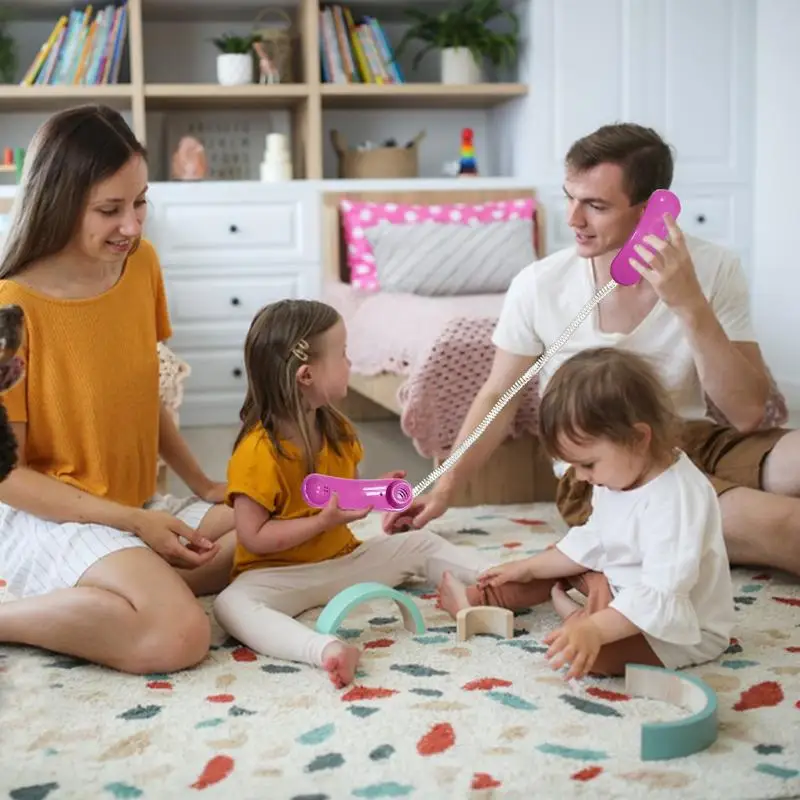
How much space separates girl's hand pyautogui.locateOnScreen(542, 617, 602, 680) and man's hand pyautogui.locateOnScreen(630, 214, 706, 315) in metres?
0.53

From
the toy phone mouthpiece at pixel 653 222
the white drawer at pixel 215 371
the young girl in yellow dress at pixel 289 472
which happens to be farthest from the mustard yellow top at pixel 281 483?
the white drawer at pixel 215 371

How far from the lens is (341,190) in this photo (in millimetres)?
3768

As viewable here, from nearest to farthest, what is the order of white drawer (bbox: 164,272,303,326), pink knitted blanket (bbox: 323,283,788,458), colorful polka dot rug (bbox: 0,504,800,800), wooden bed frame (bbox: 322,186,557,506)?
colorful polka dot rug (bbox: 0,504,800,800) → pink knitted blanket (bbox: 323,283,788,458) → wooden bed frame (bbox: 322,186,557,506) → white drawer (bbox: 164,272,303,326)

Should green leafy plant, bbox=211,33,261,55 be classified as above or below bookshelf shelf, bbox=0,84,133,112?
above

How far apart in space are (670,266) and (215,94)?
2332 millimetres

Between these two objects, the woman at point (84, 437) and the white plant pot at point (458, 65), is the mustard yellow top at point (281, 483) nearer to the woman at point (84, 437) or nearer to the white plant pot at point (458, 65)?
the woman at point (84, 437)

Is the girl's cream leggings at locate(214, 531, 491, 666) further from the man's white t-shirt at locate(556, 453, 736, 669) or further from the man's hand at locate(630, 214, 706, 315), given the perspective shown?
the man's hand at locate(630, 214, 706, 315)

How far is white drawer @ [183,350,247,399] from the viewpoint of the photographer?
3.74 metres

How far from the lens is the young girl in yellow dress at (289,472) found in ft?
5.54

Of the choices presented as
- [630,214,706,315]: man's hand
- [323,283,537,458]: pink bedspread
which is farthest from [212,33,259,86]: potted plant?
[630,214,706,315]: man's hand

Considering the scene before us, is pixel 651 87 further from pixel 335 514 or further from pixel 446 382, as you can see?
pixel 335 514

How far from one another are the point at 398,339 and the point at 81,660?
1391 mm

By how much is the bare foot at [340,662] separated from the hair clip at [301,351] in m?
0.42

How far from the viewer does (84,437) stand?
5.55ft
